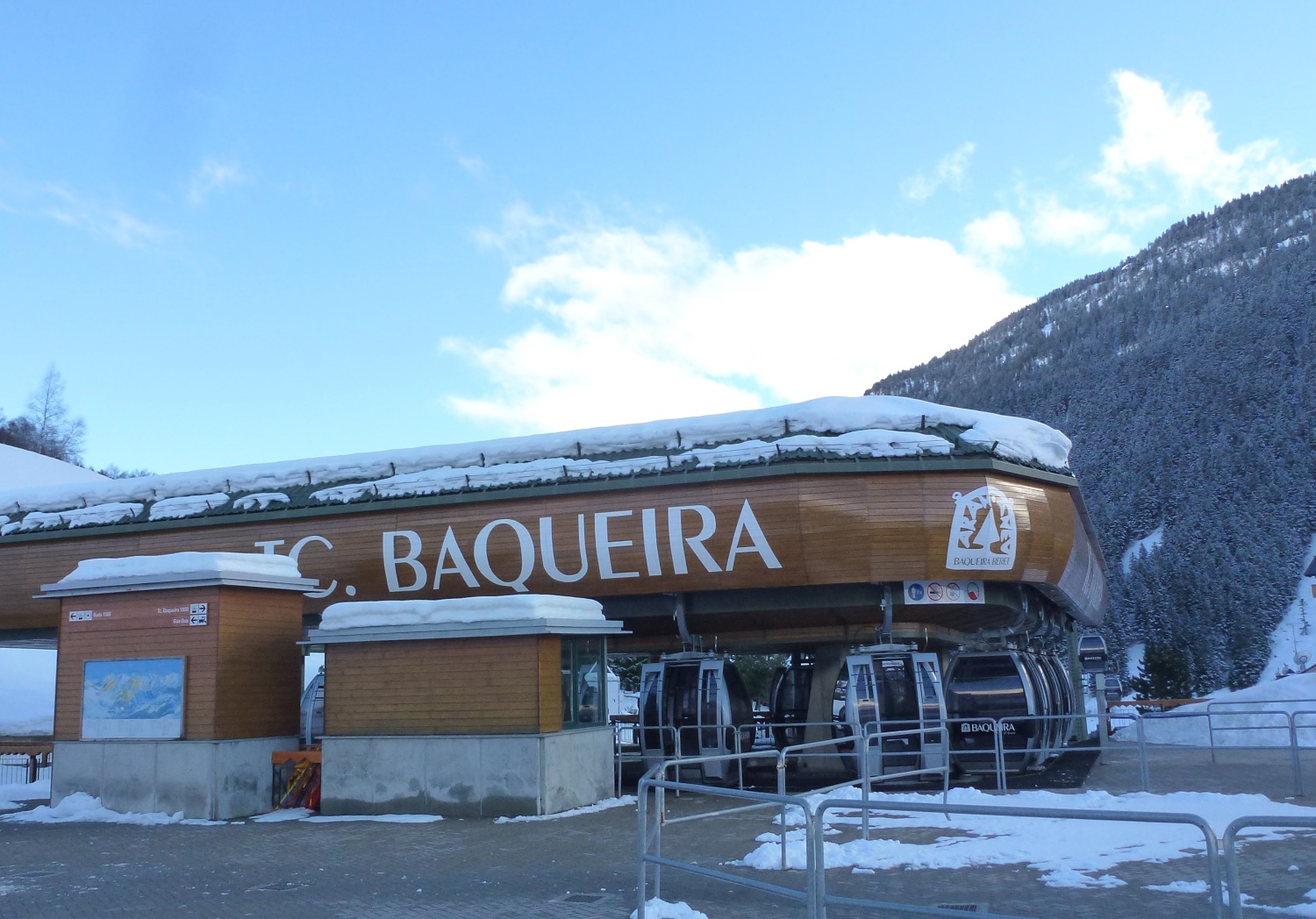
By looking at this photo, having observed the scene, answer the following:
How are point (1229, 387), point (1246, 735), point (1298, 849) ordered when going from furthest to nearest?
point (1229, 387) < point (1246, 735) < point (1298, 849)

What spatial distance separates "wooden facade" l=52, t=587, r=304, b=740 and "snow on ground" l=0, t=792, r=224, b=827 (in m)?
1.10

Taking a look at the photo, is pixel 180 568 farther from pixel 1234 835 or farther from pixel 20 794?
pixel 1234 835

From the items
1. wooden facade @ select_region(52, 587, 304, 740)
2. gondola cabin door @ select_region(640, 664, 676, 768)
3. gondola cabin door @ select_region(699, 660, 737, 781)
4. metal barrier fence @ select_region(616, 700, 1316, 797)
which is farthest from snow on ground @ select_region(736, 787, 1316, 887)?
wooden facade @ select_region(52, 587, 304, 740)

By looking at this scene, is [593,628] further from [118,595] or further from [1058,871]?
[1058,871]

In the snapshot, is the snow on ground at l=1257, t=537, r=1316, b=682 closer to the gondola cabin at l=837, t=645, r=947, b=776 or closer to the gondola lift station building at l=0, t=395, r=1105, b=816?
the gondola lift station building at l=0, t=395, r=1105, b=816

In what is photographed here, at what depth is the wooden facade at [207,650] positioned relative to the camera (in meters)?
17.0

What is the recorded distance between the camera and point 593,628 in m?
17.3

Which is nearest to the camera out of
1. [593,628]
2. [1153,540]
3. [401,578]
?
[593,628]

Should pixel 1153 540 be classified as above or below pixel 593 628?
above

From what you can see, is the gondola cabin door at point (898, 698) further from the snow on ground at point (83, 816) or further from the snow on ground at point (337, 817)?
the snow on ground at point (83, 816)

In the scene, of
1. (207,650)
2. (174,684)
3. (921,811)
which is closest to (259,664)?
(207,650)

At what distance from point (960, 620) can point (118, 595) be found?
52.2 feet

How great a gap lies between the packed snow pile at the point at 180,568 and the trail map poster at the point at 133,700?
1289 millimetres

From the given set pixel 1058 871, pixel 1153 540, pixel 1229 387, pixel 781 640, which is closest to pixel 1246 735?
pixel 781 640
